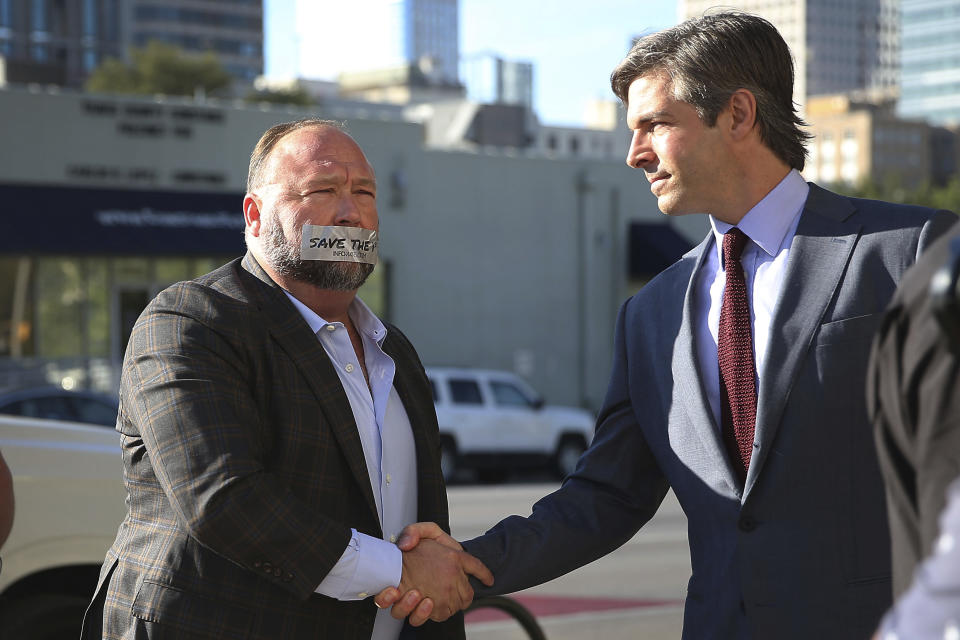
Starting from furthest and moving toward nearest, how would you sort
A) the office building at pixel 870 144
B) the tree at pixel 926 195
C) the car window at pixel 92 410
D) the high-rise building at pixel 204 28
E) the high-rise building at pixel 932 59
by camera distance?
the high-rise building at pixel 932 59 < the office building at pixel 870 144 < the high-rise building at pixel 204 28 < the tree at pixel 926 195 < the car window at pixel 92 410

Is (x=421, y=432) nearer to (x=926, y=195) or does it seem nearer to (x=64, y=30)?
(x=926, y=195)

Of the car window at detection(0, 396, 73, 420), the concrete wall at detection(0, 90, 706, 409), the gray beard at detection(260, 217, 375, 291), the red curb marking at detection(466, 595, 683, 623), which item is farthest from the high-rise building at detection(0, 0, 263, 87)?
the gray beard at detection(260, 217, 375, 291)

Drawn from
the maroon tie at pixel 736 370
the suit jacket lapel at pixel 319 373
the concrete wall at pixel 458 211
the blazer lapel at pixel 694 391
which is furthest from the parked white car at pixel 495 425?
the maroon tie at pixel 736 370

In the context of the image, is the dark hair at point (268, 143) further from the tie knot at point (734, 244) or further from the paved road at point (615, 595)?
the paved road at point (615, 595)

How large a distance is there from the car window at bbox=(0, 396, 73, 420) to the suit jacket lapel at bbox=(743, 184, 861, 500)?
13.5 metres

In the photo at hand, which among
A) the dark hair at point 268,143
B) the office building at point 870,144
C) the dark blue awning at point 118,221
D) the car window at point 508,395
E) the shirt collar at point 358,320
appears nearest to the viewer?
the shirt collar at point 358,320

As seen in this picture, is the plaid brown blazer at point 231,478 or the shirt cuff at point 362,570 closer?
the plaid brown blazer at point 231,478

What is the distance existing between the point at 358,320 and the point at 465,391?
1632 cm

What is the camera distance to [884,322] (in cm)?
171

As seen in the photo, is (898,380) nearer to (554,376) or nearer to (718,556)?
(718,556)

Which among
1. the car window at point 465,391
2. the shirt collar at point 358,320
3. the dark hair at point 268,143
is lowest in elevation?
the car window at point 465,391

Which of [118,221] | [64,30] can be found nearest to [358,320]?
[118,221]

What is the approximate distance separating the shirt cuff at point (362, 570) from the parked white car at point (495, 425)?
15846 millimetres

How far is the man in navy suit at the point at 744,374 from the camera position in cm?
277
